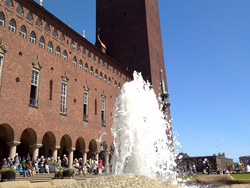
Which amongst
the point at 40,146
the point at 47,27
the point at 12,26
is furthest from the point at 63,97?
the point at 12,26

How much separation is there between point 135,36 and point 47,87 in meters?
21.9

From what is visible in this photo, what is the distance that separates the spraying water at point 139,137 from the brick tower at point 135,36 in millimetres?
23183

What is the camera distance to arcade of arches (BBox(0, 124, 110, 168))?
1488 centimetres

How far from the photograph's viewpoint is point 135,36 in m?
37.2

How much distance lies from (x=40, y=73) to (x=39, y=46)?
1979mm

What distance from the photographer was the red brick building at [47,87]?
1517 centimetres

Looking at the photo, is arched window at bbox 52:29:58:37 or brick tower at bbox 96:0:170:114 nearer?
arched window at bbox 52:29:58:37

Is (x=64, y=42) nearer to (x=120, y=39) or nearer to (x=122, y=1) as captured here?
(x=120, y=39)

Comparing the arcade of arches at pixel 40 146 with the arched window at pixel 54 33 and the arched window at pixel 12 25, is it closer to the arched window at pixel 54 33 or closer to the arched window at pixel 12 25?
the arched window at pixel 12 25

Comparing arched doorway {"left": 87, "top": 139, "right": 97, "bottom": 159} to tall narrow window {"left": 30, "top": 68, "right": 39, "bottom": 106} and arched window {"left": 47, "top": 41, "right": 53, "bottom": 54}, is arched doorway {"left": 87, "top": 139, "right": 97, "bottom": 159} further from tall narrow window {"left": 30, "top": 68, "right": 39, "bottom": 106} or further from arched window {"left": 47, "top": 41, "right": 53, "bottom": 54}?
arched window {"left": 47, "top": 41, "right": 53, "bottom": 54}

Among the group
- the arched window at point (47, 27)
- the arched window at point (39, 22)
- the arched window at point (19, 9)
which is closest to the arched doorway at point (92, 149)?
the arched window at point (47, 27)

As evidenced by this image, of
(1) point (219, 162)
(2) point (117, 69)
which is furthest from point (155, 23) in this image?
(1) point (219, 162)

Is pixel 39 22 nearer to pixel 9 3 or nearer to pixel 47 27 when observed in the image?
pixel 47 27

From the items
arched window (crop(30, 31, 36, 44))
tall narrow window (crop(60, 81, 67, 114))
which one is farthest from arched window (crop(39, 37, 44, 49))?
tall narrow window (crop(60, 81, 67, 114))
